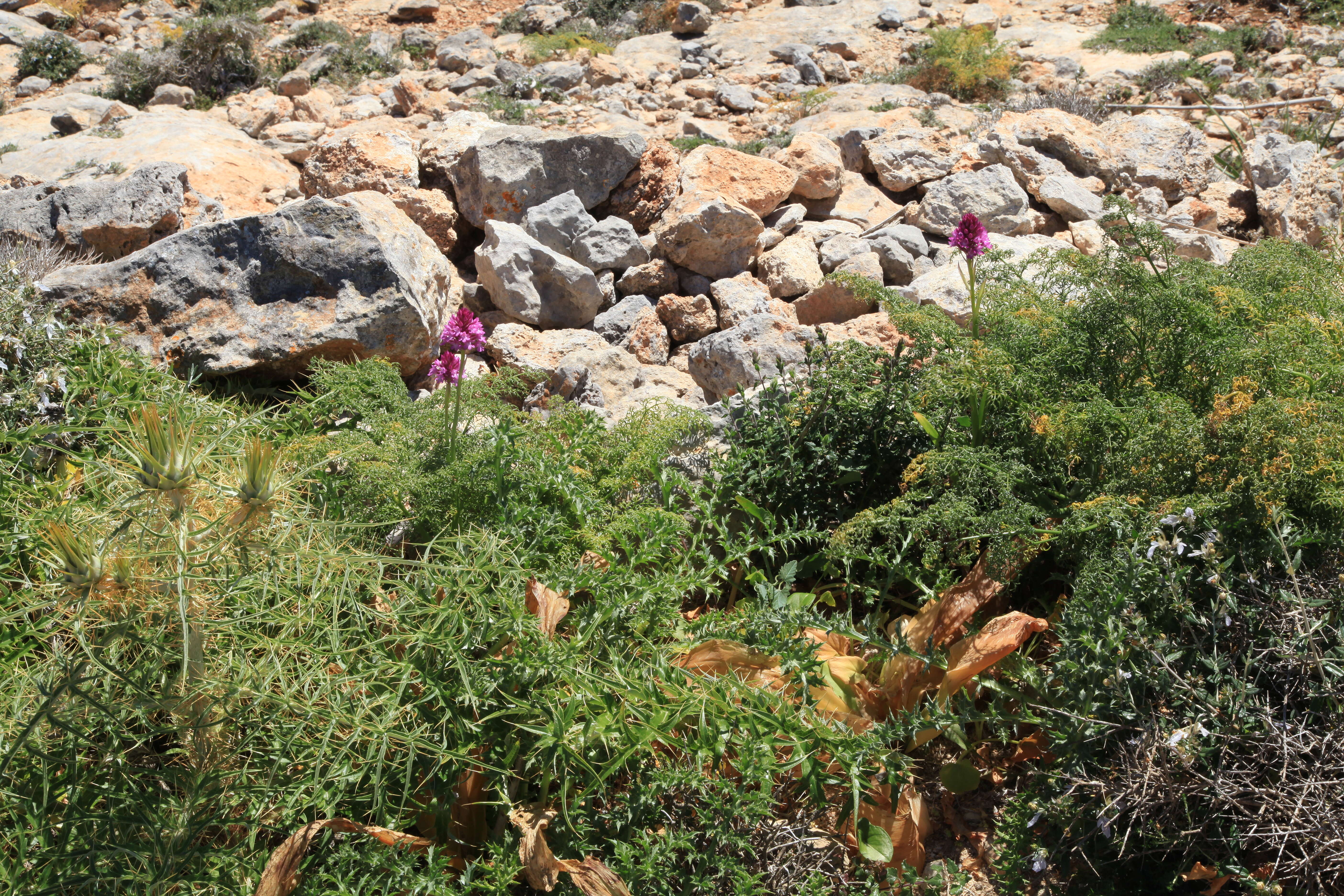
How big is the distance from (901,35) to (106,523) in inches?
347

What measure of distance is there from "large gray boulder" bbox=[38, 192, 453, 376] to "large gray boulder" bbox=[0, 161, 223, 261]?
1.85 feet

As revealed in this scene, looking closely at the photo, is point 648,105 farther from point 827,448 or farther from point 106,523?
point 106,523

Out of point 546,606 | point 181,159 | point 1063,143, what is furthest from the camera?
point 1063,143

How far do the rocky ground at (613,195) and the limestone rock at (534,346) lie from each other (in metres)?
0.02

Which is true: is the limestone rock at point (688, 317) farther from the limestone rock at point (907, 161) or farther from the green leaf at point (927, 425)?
the limestone rock at point (907, 161)

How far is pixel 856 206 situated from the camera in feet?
18.1

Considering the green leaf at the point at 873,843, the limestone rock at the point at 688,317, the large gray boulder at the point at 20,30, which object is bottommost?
the green leaf at the point at 873,843

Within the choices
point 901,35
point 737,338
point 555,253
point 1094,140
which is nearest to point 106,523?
point 737,338

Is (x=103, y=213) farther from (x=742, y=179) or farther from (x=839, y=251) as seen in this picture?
(x=839, y=251)

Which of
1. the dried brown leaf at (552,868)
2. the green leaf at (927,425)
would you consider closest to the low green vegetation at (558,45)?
the green leaf at (927,425)

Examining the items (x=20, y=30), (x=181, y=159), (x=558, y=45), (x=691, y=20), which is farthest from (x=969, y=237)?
(x=20, y=30)

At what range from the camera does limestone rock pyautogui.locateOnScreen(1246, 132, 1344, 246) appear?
5.23 meters

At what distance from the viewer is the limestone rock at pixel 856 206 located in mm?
5418

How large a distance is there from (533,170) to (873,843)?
4.16 meters
